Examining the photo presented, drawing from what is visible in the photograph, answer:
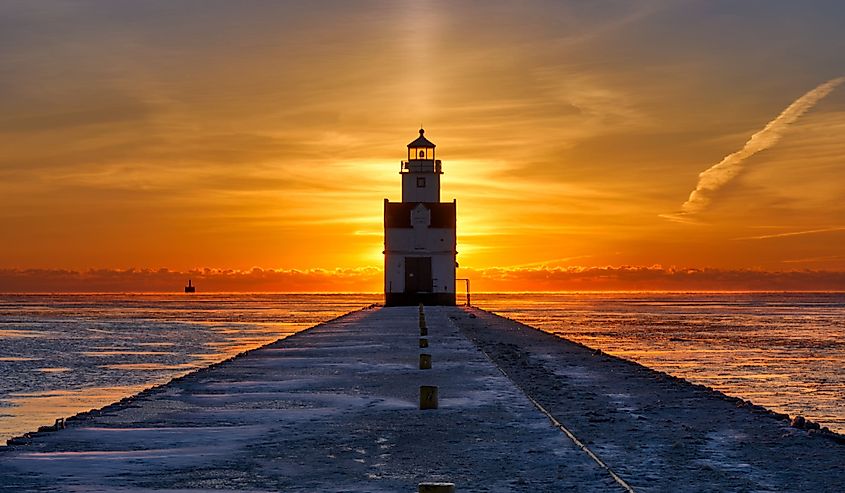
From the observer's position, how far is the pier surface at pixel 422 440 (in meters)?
10.4

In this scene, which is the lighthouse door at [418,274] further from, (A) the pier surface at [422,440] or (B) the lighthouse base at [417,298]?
(A) the pier surface at [422,440]

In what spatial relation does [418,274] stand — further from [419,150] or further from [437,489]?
[437,489]

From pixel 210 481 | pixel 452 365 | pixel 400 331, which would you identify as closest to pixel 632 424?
pixel 210 481

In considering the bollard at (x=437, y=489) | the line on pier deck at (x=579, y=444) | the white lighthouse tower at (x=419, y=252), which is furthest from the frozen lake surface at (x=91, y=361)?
the white lighthouse tower at (x=419, y=252)

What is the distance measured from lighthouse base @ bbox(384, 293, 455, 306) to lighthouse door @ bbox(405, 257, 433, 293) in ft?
1.47

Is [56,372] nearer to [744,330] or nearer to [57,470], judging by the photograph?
[57,470]

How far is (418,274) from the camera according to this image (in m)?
70.2

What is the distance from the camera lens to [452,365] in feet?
79.7

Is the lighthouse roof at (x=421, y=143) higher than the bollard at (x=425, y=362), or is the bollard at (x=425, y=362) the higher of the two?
the lighthouse roof at (x=421, y=143)

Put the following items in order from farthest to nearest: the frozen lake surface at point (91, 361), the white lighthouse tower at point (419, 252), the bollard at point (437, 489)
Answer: the white lighthouse tower at point (419, 252) → the frozen lake surface at point (91, 361) → the bollard at point (437, 489)

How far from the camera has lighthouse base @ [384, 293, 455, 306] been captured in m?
71.0

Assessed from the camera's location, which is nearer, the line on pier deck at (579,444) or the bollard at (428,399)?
the line on pier deck at (579,444)

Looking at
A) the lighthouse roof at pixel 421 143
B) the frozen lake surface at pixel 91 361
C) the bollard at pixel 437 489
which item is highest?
the lighthouse roof at pixel 421 143

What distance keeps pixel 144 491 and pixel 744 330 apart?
48.3m
